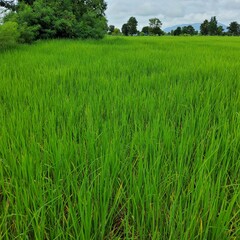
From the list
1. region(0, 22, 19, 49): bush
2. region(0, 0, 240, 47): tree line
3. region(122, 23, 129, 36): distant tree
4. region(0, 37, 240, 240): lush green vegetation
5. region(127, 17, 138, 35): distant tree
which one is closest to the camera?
region(0, 37, 240, 240): lush green vegetation

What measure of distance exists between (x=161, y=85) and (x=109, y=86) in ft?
1.64

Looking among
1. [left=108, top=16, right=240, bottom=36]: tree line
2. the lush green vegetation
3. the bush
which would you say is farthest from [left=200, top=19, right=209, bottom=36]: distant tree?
the lush green vegetation

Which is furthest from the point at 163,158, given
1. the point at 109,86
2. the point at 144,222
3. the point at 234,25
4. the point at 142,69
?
the point at 234,25

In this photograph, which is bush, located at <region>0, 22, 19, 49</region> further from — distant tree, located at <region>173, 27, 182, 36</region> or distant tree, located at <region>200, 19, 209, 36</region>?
distant tree, located at <region>200, 19, 209, 36</region>

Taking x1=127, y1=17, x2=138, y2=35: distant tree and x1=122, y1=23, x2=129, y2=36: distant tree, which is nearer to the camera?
x1=127, y1=17, x2=138, y2=35: distant tree

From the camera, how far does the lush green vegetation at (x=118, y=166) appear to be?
2.50ft

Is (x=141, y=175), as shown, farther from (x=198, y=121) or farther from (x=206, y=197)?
(x=198, y=121)

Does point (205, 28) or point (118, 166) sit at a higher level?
point (205, 28)

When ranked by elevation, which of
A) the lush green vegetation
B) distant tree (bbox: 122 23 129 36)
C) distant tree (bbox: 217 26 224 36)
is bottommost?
the lush green vegetation

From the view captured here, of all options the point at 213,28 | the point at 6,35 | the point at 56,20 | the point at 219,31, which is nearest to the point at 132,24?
the point at 213,28

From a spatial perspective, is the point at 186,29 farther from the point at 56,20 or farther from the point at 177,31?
the point at 56,20

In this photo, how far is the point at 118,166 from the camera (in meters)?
0.99

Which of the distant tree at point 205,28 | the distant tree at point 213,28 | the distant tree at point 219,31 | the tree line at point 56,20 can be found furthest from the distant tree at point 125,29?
the tree line at point 56,20

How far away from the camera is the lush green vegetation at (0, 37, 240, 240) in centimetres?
76
